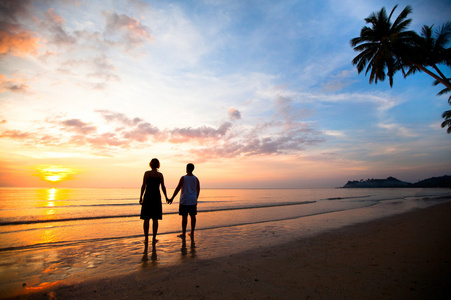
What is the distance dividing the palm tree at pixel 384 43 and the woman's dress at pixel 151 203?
22.6m

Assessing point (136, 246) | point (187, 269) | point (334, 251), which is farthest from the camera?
point (136, 246)

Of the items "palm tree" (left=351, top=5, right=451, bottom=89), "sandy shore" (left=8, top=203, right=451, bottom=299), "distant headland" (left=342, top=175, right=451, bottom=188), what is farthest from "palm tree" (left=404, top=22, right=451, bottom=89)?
"distant headland" (left=342, top=175, right=451, bottom=188)

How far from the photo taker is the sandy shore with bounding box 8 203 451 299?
323cm

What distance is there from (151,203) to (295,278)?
4.45m

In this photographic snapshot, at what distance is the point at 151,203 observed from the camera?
20.9 feet

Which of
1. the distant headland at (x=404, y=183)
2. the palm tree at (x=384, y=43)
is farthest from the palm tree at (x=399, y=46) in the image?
the distant headland at (x=404, y=183)

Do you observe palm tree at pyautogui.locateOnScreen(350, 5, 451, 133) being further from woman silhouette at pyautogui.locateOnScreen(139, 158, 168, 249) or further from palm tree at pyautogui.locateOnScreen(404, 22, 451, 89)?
woman silhouette at pyautogui.locateOnScreen(139, 158, 168, 249)

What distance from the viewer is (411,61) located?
18.1 m

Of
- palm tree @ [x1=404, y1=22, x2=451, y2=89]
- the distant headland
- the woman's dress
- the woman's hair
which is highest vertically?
palm tree @ [x1=404, y1=22, x2=451, y2=89]

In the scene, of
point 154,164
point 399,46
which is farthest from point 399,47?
point 154,164

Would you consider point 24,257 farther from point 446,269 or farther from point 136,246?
point 446,269

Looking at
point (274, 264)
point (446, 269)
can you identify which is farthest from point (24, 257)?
point (446, 269)

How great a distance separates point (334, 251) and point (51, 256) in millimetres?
7812

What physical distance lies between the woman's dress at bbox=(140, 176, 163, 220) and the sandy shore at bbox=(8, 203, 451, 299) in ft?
6.30
